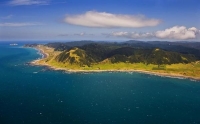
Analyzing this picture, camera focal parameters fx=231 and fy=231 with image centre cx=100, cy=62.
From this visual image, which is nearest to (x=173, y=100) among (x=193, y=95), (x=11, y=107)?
(x=193, y=95)

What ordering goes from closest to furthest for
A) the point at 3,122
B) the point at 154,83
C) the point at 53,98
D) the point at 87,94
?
the point at 3,122
the point at 53,98
the point at 87,94
the point at 154,83

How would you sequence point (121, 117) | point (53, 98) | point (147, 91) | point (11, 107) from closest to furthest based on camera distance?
point (121, 117)
point (11, 107)
point (53, 98)
point (147, 91)

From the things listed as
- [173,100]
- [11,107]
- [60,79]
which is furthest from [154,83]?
[11,107]

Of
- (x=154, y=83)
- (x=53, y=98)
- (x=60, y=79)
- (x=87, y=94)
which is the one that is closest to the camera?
(x=53, y=98)

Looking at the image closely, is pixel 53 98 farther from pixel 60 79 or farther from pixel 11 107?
pixel 60 79

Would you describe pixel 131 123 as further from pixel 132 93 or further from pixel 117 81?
pixel 117 81

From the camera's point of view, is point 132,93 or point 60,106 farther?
point 132,93

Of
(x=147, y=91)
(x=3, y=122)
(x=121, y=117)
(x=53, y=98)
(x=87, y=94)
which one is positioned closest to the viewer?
(x=3, y=122)
